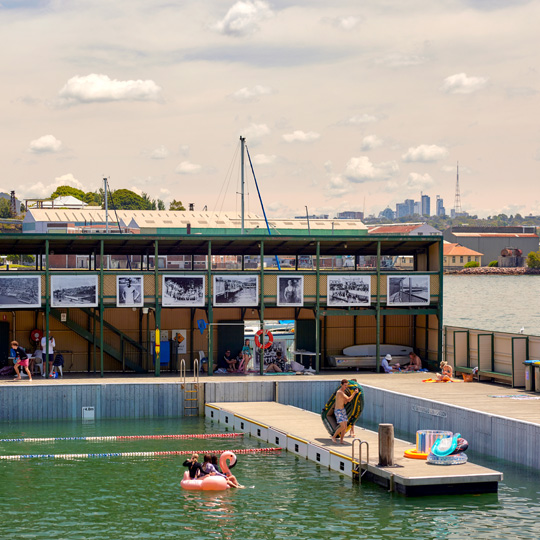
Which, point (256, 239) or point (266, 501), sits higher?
point (256, 239)

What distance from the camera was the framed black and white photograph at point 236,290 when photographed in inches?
1448

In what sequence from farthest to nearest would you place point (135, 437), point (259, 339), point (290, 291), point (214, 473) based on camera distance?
point (259, 339)
point (290, 291)
point (135, 437)
point (214, 473)

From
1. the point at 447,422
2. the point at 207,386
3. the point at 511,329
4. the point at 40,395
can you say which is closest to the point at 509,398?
the point at 447,422

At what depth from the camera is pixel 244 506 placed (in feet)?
73.6

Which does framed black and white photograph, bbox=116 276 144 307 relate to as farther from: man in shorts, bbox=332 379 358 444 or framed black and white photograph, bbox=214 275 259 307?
man in shorts, bbox=332 379 358 444

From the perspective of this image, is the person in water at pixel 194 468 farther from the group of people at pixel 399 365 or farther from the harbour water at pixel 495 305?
the harbour water at pixel 495 305

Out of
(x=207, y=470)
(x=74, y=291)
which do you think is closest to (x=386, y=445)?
(x=207, y=470)

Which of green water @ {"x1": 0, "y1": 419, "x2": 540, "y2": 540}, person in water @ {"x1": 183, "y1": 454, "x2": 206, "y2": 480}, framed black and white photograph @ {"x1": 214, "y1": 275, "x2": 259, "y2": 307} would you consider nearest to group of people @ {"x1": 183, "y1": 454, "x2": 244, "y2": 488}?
person in water @ {"x1": 183, "y1": 454, "x2": 206, "y2": 480}

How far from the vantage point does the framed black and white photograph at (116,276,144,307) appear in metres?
36.1

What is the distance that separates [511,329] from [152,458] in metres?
76.6

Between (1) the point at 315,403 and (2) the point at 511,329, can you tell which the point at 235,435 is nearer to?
(1) the point at 315,403

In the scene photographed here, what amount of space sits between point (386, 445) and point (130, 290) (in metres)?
15.6

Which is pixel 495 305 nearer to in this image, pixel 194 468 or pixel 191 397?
pixel 191 397

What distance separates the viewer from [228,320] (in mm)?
39625
